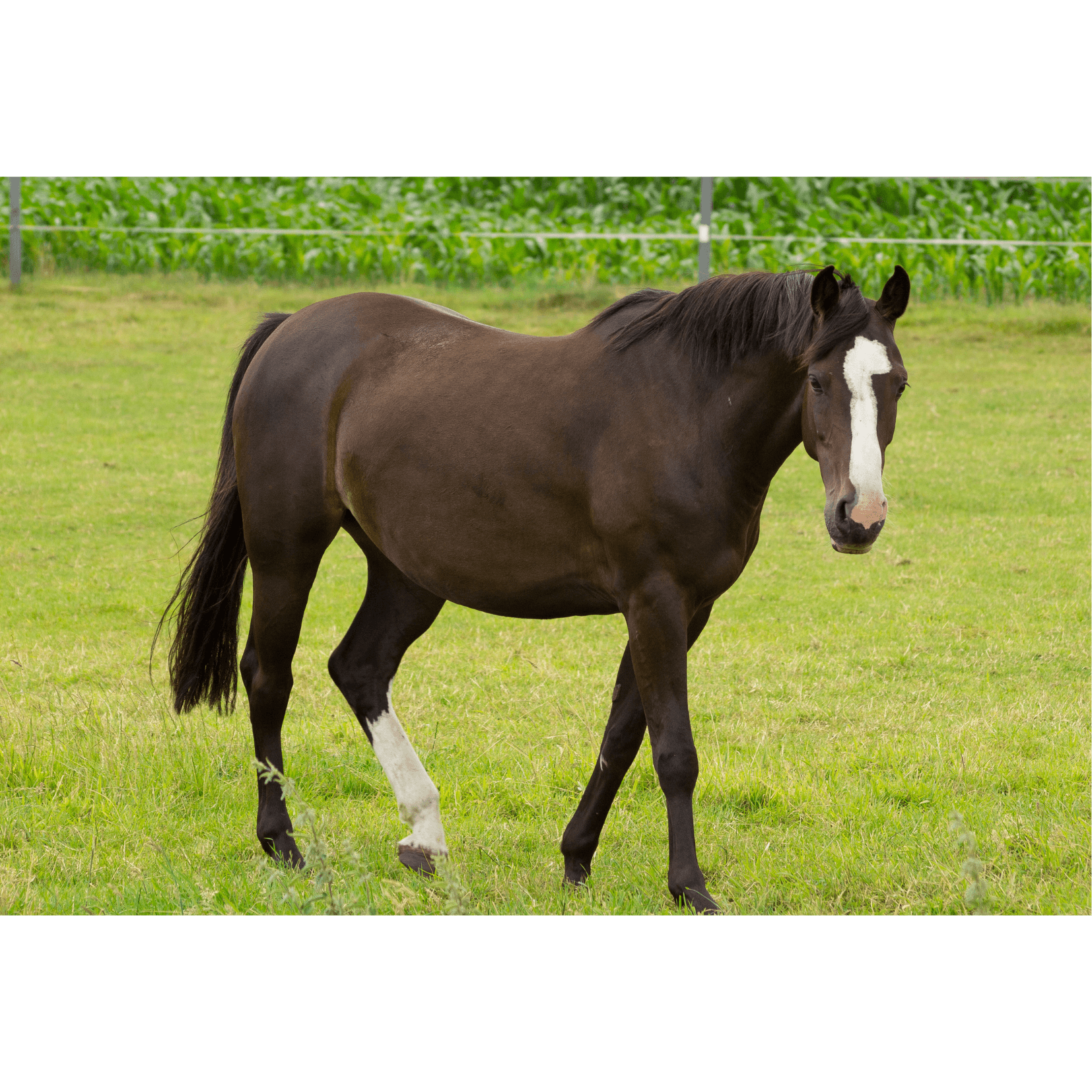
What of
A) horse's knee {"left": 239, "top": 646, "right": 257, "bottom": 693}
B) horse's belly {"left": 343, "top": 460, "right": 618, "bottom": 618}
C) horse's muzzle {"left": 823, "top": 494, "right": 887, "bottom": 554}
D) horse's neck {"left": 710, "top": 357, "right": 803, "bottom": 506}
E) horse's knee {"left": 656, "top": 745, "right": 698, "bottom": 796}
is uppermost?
horse's neck {"left": 710, "top": 357, "right": 803, "bottom": 506}

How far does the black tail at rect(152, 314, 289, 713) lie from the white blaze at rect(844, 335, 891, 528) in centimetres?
266

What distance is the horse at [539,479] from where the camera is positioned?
13.2 feet

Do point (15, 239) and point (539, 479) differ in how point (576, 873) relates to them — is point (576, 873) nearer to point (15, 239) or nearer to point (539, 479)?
point (539, 479)

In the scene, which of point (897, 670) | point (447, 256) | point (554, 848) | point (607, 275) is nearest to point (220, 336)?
point (447, 256)

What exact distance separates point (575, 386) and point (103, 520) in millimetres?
6840

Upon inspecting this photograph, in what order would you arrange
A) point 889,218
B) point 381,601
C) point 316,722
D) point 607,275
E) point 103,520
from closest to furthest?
point 381,601
point 316,722
point 103,520
point 607,275
point 889,218

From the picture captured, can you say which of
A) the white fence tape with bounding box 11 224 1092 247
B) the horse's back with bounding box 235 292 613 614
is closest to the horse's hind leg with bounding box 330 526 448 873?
the horse's back with bounding box 235 292 613 614

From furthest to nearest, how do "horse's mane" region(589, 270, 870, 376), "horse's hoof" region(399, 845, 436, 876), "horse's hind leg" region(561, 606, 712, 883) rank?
"horse's hoof" region(399, 845, 436, 876), "horse's hind leg" region(561, 606, 712, 883), "horse's mane" region(589, 270, 870, 376)

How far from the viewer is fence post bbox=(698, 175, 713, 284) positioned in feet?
46.9

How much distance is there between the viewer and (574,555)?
14.3 ft

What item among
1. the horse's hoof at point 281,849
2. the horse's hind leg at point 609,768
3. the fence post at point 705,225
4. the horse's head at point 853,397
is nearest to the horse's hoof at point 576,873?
the horse's hind leg at point 609,768

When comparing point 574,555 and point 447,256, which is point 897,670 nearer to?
point 574,555

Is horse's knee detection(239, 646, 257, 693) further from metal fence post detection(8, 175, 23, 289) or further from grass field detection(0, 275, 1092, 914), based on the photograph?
metal fence post detection(8, 175, 23, 289)

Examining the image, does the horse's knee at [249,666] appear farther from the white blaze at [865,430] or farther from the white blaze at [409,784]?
the white blaze at [865,430]
